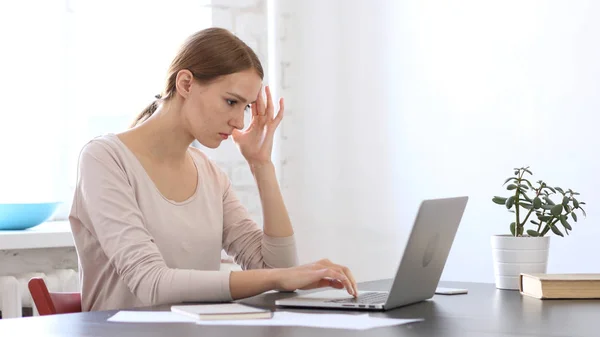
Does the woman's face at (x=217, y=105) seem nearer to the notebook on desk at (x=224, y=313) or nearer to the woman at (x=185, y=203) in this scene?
the woman at (x=185, y=203)

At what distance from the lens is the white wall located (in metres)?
2.79

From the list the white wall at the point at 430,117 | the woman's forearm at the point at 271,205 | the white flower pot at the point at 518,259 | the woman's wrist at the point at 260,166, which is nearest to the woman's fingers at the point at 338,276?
the white flower pot at the point at 518,259

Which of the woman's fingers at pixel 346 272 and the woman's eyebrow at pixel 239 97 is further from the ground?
the woman's eyebrow at pixel 239 97

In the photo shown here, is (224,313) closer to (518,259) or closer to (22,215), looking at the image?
(518,259)

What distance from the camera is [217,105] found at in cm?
225

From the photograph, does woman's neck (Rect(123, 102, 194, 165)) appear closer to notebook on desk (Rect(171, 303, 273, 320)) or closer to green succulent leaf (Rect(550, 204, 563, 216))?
notebook on desk (Rect(171, 303, 273, 320))

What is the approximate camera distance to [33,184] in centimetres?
330

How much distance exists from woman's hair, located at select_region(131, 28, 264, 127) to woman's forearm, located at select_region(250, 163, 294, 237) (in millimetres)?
312

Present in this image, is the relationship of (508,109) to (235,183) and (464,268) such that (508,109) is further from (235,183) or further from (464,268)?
(235,183)

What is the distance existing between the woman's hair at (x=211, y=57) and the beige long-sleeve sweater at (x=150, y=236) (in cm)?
25

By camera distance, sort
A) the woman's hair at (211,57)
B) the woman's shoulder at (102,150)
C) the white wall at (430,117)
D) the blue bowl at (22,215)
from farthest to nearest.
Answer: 1. the blue bowl at (22,215)
2. the white wall at (430,117)
3. the woman's hair at (211,57)
4. the woman's shoulder at (102,150)

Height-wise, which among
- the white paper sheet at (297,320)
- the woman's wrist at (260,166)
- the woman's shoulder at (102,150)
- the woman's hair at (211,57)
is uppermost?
the woman's hair at (211,57)

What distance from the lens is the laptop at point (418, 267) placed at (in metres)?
1.66

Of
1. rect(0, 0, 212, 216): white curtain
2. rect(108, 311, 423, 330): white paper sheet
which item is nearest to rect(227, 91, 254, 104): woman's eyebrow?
rect(108, 311, 423, 330): white paper sheet
